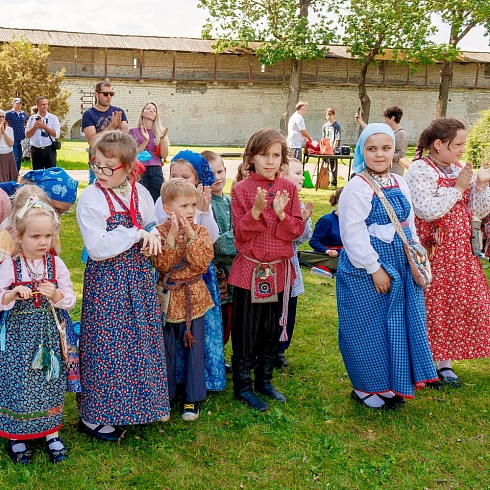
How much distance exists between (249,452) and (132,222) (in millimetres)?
1373

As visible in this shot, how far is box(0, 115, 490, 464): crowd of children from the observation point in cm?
292

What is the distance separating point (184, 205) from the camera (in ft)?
10.7

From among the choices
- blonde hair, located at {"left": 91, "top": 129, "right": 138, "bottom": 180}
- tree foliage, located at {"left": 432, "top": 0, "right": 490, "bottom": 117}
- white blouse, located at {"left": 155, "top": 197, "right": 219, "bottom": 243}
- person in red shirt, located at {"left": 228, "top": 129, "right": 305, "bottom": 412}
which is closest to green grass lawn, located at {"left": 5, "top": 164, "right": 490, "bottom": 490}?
person in red shirt, located at {"left": 228, "top": 129, "right": 305, "bottom": 412}


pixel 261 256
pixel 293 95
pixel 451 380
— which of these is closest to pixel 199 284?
pixel 261 256

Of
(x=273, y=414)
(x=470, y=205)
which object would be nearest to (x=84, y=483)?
(x=273, y=414)

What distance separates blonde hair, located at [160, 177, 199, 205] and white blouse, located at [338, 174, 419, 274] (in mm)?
886

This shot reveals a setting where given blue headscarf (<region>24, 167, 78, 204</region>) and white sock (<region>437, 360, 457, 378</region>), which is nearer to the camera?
blue headscarf (<region>24, 167, 78, 204</region>)

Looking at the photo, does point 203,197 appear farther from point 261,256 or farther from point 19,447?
point 19,447

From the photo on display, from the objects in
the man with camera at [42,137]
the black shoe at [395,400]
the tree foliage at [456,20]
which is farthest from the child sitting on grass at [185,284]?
the tree foliage at [456,20]

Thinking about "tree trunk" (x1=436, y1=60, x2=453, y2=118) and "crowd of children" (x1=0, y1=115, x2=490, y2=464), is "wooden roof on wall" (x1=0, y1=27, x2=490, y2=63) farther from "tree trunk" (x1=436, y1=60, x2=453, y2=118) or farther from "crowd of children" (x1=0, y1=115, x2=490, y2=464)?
"crowd of children" (x1=0, y1=115, x2=490, y2=464)

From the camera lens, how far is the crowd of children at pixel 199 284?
9.59ft

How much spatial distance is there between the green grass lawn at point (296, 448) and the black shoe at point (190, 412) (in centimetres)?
4

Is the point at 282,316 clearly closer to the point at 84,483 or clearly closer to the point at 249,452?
the point at 249,452

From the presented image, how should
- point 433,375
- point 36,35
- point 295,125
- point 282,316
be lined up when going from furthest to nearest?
point 36,35, point 295,125, point 282,316, point 433,375
